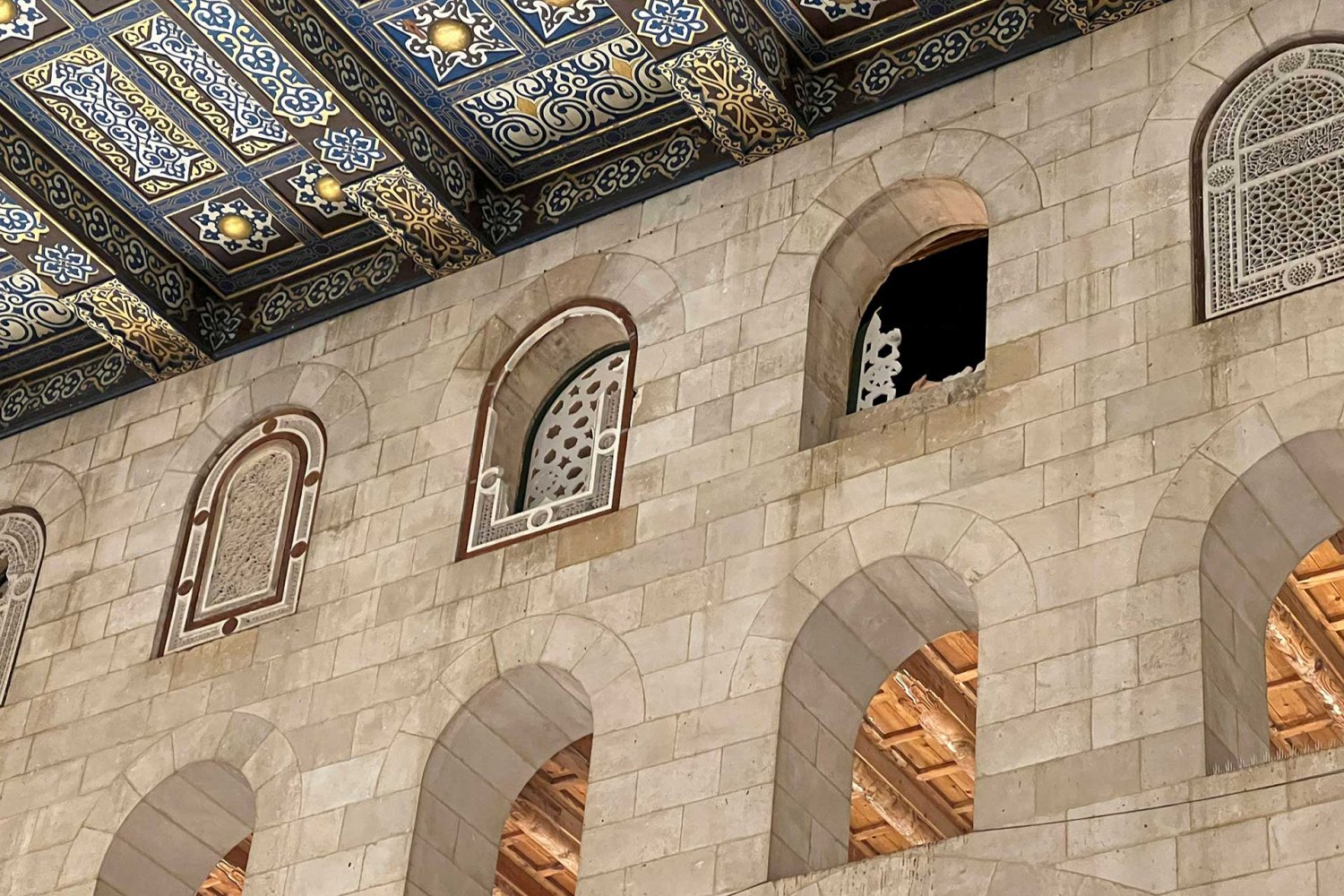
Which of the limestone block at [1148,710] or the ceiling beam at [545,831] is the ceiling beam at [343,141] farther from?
the limestone block at [1148,710]

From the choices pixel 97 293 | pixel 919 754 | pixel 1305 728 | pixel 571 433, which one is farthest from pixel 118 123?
pixel 1305 728

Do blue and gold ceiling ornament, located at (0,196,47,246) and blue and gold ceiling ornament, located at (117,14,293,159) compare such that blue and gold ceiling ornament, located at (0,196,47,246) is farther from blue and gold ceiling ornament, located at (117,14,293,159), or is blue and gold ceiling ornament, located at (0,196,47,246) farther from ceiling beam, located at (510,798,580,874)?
ceiling beam, located at (510,798,580,874)

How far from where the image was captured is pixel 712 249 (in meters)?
12.4

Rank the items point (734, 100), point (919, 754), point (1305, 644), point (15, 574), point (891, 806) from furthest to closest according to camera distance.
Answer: point (891, 806), point (919, 754), point (15, 574), point (1305, 644), point (734, 100)

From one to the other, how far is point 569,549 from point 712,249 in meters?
1.71

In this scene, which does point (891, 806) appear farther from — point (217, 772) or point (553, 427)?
point (217, 772)

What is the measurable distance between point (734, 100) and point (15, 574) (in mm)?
5074

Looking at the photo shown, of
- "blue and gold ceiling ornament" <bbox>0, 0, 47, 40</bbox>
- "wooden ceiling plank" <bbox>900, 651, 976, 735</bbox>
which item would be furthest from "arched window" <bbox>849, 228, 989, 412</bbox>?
"blue and gold ceiling ornament" <bbox>0, 0, 47, 40</bbox>

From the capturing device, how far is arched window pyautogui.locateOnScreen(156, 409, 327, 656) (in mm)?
12930

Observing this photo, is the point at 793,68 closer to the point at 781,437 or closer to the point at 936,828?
the point at 781,437

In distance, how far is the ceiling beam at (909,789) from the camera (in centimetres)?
1443

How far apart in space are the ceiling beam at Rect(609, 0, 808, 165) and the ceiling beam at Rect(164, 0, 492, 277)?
4.86ft

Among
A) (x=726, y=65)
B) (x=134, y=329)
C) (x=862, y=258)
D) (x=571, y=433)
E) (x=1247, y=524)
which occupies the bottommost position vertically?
(x=1247, y=524)

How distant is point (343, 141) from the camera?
1287 centimetres
